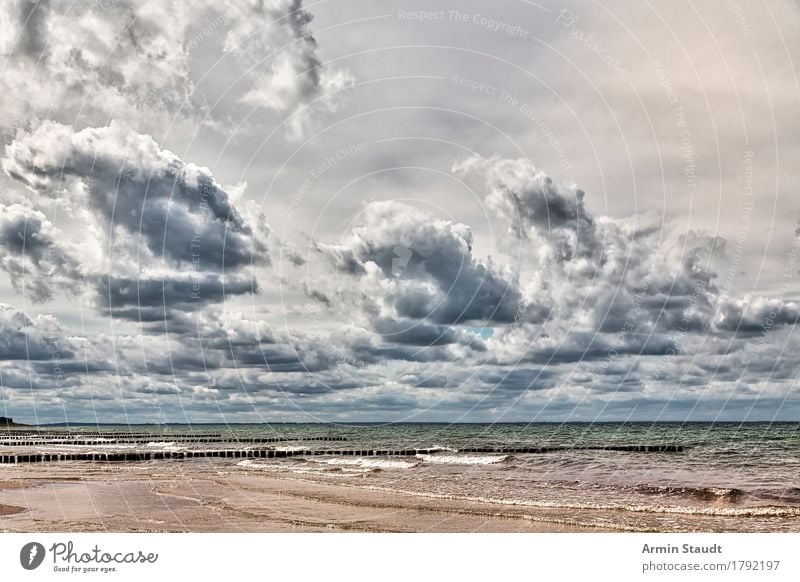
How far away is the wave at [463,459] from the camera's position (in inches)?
2941

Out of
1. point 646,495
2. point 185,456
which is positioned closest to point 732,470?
point 646,495

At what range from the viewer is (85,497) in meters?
40.1

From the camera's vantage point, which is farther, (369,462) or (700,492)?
(369,462)

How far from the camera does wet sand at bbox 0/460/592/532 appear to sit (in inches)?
1173
